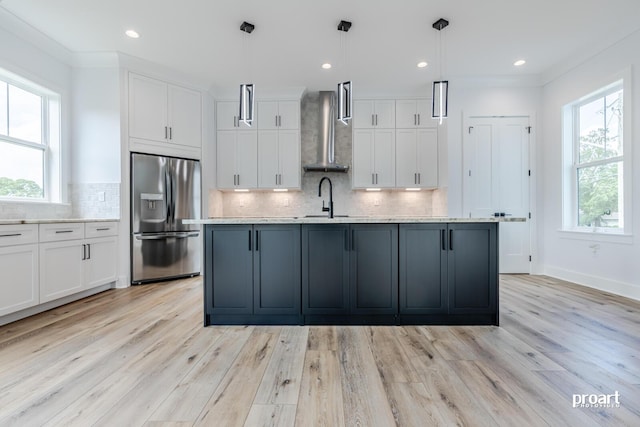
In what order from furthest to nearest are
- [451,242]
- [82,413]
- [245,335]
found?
[451,242], [245,335], [82,413]

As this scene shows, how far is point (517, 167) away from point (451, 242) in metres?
2.99

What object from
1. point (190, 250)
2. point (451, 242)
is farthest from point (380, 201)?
point (190, 250)

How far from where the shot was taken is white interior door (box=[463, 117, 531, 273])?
4.51 metres

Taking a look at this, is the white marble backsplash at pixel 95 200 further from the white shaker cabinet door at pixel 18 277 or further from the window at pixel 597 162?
the window at pixel 597 162

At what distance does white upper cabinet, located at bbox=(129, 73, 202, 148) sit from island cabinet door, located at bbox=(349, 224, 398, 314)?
10.9ft

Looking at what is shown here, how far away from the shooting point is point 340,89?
9.04ft

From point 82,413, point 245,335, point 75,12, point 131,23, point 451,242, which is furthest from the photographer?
point 131,23

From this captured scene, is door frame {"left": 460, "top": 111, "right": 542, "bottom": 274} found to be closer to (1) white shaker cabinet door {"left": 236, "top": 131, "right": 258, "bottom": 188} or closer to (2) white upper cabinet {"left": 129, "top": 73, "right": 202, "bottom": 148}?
(1) white shaker cabinet door {"left": 236, "top": 131, "right": 258, "bottom": 188}

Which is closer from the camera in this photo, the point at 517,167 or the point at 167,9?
the point at 167,9

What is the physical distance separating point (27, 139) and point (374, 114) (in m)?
4.68

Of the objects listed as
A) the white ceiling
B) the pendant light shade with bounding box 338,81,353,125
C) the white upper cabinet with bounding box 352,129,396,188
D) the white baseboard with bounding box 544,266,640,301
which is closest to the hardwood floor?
the white baseboard with bounding box 544,266,640,301

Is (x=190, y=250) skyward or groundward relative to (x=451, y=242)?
groundward

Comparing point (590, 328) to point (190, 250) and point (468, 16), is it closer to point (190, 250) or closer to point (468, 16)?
point (468, 16)

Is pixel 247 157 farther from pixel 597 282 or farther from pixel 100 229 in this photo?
pixel 597 282
